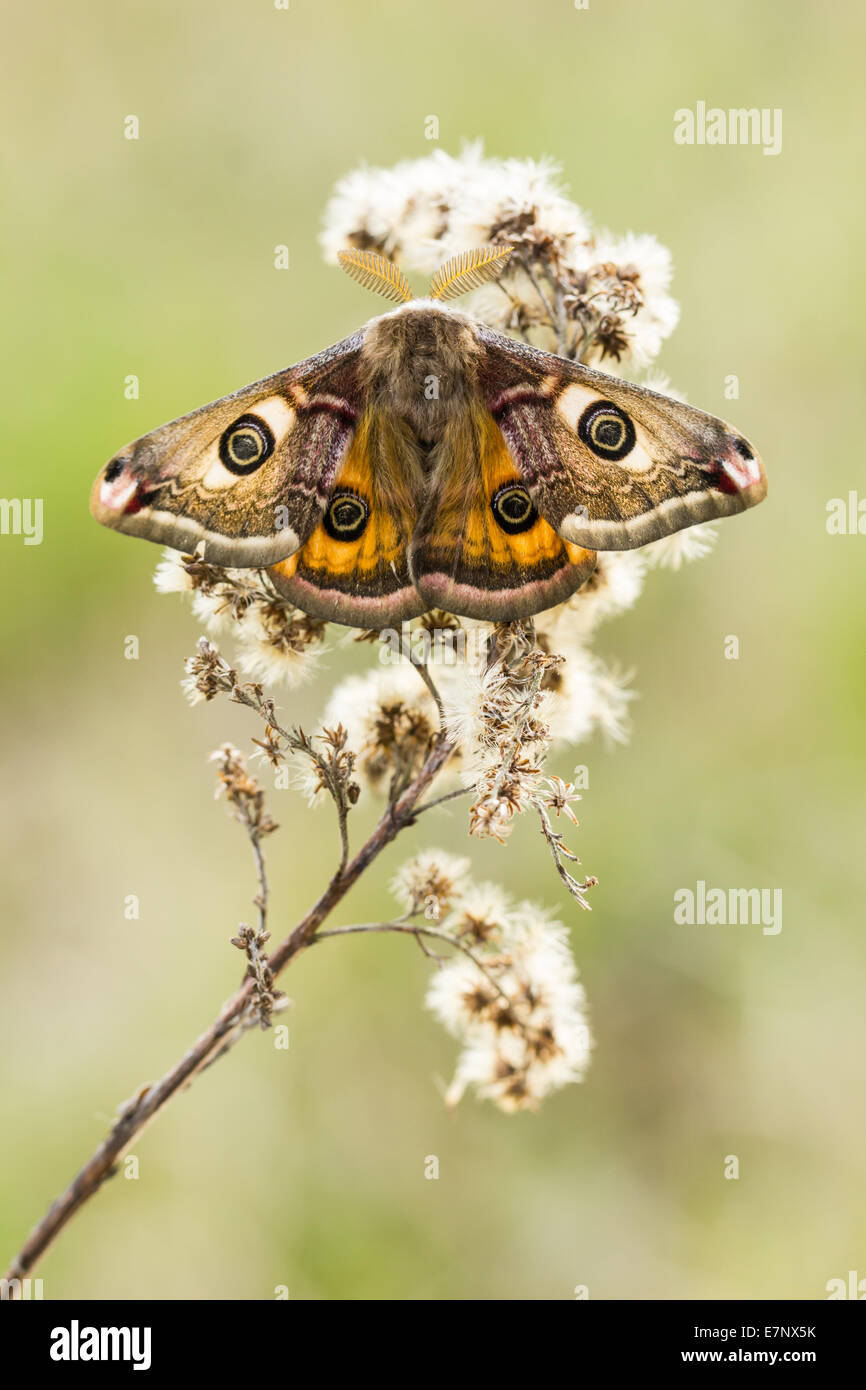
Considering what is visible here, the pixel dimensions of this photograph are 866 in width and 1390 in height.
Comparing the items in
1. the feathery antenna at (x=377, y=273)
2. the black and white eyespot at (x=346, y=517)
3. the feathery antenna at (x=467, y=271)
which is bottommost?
the black and white eyespot at (x=346, y=517)

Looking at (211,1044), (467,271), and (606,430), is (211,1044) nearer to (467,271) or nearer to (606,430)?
(606,430)

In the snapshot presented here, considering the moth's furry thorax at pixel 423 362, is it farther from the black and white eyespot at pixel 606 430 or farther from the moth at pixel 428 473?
the black and white eyespot at pixel 606 430

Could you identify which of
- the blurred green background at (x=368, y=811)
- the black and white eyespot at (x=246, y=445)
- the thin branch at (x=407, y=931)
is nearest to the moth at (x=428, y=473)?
the black and white eyespot at (x=246, y=445)

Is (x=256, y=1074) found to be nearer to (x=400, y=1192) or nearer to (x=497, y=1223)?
(x=400, y=1192)

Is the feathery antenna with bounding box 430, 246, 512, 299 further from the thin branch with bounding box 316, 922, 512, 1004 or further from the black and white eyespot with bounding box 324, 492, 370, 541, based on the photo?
the thin branch with bounding box 316, 922, 512, 1004

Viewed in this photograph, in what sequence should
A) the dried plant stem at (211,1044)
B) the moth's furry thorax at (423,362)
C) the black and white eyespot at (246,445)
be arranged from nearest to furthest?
the dried plant stem at (211,1044) < the black and white eyespot at (246,445) < the moth's furry thorax at (423,362)

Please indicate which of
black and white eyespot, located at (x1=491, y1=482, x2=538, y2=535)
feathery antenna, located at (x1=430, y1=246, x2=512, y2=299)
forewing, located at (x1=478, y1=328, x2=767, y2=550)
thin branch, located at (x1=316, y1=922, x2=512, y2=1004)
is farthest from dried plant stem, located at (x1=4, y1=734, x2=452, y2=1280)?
feathery antenna, located at (x1=430, y1=246, x2=512, y2=299)

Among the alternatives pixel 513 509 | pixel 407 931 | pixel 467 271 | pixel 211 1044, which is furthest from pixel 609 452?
pixel 211 1044

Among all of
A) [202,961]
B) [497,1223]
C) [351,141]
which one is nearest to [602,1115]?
[497,1223]
